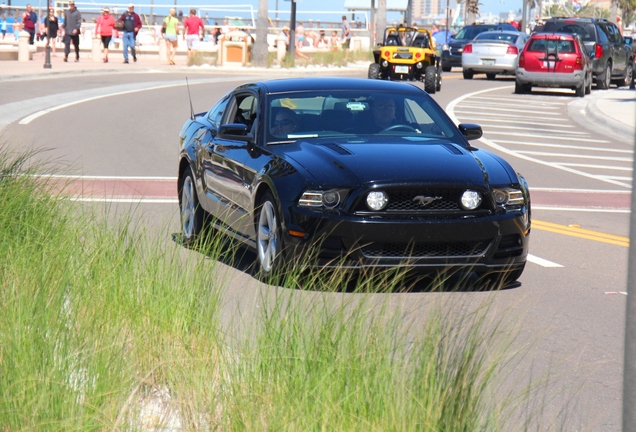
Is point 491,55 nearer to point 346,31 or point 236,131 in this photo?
point 346,31

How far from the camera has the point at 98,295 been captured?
5.40m

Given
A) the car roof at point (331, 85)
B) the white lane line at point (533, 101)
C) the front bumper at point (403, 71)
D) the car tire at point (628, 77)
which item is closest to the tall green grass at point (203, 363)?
the car roof at point (331, 85)

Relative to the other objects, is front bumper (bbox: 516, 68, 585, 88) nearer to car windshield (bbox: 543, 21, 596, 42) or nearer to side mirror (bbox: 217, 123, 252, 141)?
car windshield (bbox: 543, 21, 596, 42)

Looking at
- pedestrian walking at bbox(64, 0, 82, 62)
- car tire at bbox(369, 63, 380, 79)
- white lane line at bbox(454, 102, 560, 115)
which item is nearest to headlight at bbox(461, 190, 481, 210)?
white lane line at bbox(454, 102, 560, 115)

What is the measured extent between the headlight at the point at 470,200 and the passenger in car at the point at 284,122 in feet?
5.52

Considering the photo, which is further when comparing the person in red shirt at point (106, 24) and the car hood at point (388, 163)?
the person in red shirt at point (106, 24)

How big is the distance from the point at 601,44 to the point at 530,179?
21050 millimetres

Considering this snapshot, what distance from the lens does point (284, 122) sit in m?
8.88

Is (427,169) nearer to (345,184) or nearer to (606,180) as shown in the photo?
(345,184)

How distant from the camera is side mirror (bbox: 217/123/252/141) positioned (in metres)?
8.76

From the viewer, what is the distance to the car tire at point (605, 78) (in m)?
36.1

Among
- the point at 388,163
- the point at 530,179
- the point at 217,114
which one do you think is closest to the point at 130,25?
the point at 530,179

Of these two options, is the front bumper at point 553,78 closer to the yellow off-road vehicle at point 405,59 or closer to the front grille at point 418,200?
the yellow off-road vehicle at point 405,59

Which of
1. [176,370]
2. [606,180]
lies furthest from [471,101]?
[176,370]
